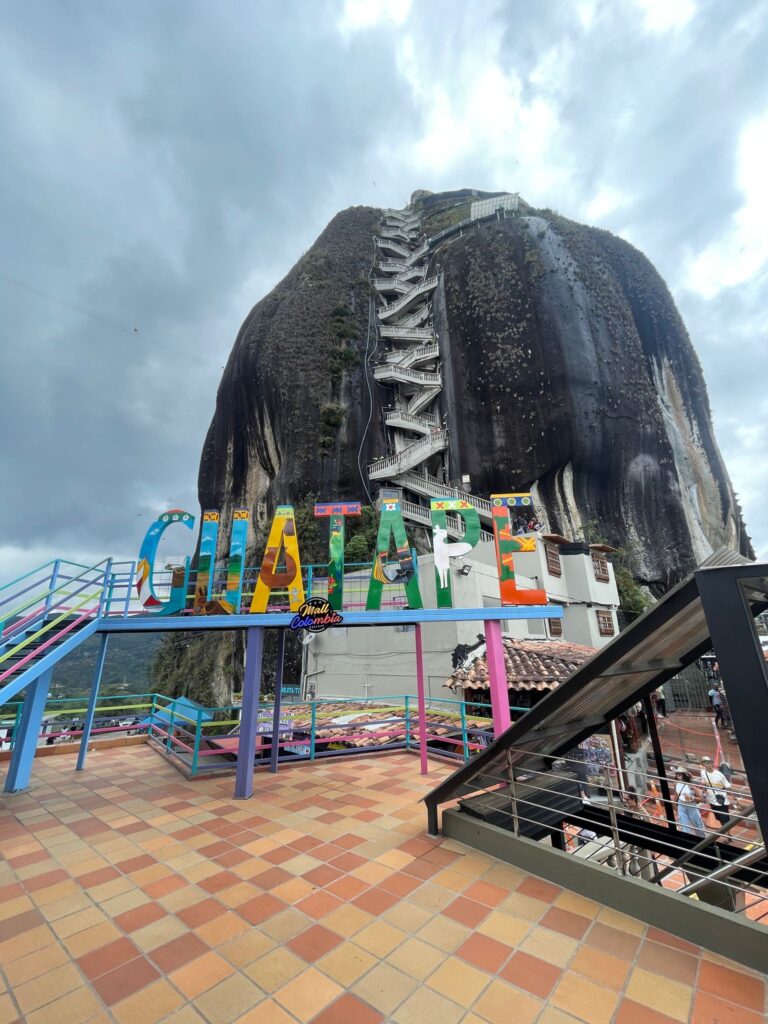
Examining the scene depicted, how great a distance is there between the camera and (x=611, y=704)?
4547 millimetres

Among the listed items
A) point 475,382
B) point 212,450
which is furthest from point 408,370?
point 212,450

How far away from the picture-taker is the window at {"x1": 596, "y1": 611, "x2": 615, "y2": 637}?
2005 centimetres

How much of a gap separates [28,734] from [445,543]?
7406 mm

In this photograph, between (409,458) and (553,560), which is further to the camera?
(409,458)

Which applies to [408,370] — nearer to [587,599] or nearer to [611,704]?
[587,599]

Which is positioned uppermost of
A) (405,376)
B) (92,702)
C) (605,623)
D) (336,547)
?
(405,376)

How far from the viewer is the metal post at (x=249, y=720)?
5.93 m

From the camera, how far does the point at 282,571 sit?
7387 millimetres

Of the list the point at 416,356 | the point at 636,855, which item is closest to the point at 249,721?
the point at 636,855

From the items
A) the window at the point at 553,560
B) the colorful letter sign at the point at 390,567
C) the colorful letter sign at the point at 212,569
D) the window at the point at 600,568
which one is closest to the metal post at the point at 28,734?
the colorful letter sign at the point at 212,569

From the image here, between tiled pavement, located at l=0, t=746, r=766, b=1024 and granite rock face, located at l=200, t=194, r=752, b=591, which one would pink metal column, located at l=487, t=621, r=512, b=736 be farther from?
granite rock face, located at l=200, t=194, r=752, b=591

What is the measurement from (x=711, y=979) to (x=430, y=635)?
11.3m

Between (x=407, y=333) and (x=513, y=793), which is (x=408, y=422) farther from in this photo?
(x=513, y=793)

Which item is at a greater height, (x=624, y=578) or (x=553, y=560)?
(x=553, y=560)
